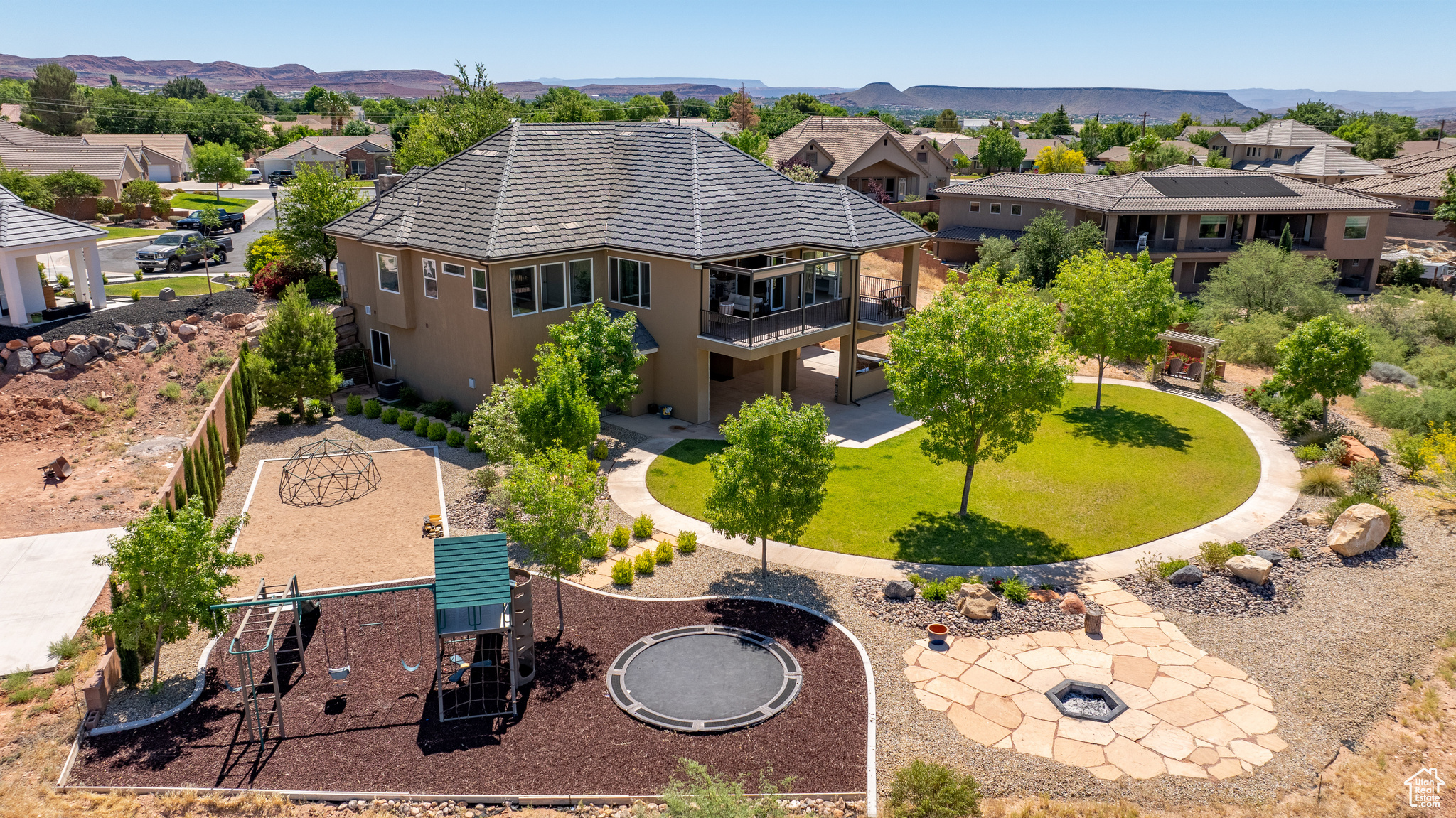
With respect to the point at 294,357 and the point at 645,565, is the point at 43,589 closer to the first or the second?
the point at 294,357

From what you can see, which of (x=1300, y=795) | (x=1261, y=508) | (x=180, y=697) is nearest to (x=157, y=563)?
(x=180, y=697)

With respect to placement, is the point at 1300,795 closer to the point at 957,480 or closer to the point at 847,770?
the point at 847,770

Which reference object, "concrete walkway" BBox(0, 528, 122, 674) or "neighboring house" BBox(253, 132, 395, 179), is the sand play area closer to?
"concrete walkway" BBox(0, 528, 122, 674)

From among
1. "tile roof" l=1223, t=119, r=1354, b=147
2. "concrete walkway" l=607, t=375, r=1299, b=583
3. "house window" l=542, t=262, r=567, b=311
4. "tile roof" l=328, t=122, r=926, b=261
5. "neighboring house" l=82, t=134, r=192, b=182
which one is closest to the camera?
"concrete walkway" l=607, t=375, r=1299, b=583

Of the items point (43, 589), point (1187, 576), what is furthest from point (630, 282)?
point (1187, 576)

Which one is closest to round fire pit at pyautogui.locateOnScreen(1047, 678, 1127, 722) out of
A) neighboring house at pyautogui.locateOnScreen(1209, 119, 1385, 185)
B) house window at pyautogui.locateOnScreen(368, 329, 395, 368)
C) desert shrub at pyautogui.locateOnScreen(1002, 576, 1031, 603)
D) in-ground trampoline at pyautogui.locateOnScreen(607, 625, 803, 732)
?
desert shrub at pyautogui.locateOnScreen(1002, 576, 1031, 603)

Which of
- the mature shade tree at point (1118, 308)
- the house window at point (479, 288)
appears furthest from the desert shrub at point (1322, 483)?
the house window at point (479, 288)
